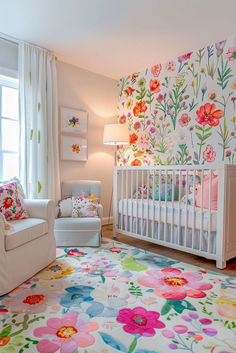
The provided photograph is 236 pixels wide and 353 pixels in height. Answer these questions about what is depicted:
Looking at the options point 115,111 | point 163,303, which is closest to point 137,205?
point 163,303

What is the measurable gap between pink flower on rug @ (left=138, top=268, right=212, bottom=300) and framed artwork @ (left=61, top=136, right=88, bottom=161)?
6.40 ft

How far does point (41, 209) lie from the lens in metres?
2.42

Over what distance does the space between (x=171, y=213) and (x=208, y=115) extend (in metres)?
1.27

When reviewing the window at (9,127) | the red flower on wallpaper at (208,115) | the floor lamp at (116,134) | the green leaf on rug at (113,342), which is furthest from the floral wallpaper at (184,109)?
the green leaf on rug at (113,342)

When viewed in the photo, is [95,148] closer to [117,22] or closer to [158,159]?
[158,159]

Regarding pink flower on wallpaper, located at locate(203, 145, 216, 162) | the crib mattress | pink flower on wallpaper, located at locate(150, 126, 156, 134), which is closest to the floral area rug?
the crib mattress

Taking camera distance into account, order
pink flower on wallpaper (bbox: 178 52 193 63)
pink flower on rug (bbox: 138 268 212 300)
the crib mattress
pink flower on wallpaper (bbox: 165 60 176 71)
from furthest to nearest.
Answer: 1. pink flower on wallpaper (bbox: 165 60 176 71)
2. pink flower on wallpaper (bbox: 178 52 193 63)
3. the crib mattress
4. pink flower on rug (bbox: 138 268 212 300)

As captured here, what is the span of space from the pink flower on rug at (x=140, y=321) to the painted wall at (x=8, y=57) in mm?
2705

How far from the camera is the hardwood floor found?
233 centimetres

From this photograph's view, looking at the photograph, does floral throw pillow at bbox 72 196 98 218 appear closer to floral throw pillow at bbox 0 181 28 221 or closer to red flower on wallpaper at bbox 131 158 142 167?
floral throw pillow at bbox 0 181 28 221

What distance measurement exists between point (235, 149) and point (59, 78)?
2.35m

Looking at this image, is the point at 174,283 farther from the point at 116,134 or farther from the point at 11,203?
the point at 116,134

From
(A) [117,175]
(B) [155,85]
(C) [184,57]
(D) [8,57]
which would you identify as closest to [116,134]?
(A) [117,175]

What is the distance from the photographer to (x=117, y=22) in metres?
2.56
